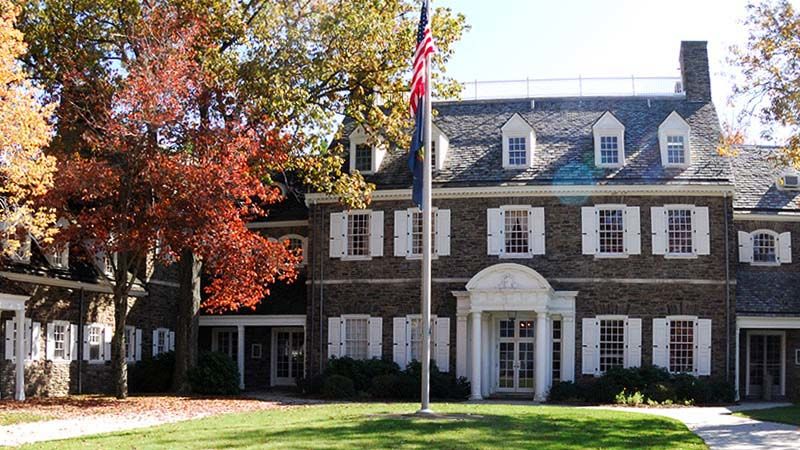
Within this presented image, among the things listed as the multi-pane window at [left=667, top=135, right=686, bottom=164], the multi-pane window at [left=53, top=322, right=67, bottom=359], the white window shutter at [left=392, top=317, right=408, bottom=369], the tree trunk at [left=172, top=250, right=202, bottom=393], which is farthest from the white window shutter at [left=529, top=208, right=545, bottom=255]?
the multi-pane window at [left=53, top=322, right=67, bottom=359]

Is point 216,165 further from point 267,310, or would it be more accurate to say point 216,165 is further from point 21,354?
point 267,310

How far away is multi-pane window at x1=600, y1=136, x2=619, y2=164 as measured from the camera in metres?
34.8

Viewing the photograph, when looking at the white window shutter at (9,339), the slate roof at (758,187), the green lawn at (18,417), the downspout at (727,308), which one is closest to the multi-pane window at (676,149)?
the downspout at (727,308)

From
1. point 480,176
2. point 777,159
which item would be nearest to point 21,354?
point 480,176

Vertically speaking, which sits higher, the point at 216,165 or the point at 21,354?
the point at 216,165

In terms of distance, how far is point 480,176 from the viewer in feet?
115

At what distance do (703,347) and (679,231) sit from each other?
3.54 meters

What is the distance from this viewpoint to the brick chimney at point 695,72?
37.3 meters

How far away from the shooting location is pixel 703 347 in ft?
109

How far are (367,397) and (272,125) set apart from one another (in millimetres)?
8526

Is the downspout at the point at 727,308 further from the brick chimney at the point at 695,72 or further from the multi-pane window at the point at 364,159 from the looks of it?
the multi-pane window at the point at 364,159

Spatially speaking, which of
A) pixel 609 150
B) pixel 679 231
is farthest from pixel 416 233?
pixel 679 231

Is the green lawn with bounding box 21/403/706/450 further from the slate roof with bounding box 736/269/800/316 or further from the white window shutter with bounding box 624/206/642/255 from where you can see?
the slate roof with bounding box 736/269/800/316

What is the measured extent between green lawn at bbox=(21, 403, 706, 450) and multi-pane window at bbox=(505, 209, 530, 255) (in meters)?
11.1
